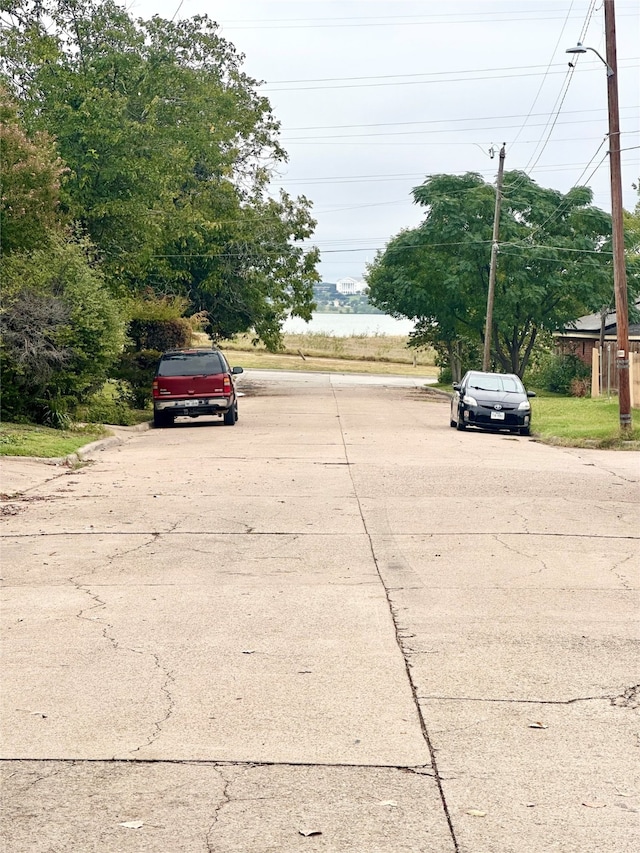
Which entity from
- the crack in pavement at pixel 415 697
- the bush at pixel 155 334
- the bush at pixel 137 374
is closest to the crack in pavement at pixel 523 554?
the crack in pavement at pixel 415 697

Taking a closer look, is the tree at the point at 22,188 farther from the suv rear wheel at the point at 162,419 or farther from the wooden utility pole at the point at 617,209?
the wooden utility pole at the point at 617,209

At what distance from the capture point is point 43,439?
21797mm

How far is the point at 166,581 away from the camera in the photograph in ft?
33.1

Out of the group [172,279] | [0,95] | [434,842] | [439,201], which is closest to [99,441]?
[0,95]

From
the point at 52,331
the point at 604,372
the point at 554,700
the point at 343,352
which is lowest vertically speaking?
the point at 343,352

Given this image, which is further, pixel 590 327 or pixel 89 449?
pixel 590 327

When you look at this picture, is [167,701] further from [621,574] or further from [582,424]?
[582,424]

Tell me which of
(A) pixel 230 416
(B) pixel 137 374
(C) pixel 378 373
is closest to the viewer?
(A) pixel 230 416

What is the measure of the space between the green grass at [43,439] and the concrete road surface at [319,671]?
389 cm

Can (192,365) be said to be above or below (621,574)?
above

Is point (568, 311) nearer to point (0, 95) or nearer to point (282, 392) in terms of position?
point (282, 392)

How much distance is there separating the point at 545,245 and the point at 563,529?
42.9 meters

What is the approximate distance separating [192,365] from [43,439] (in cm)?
817

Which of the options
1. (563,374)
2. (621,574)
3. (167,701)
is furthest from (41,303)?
(563,374)
